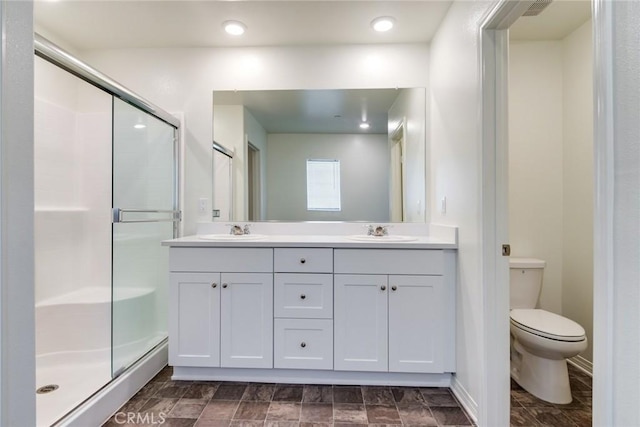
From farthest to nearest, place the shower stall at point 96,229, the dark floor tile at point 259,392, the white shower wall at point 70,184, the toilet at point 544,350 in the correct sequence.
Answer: the white shower wall at point 70,184 → the shower stall at point 96,229 → the dark floor tile at point 259,392 → the toilet at point 544,350

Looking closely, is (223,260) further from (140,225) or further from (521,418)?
(521,418)

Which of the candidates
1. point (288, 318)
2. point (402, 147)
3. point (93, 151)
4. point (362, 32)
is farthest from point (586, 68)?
point (93, 151)

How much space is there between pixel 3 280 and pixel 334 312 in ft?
4.62

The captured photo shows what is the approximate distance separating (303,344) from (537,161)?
2.07 m

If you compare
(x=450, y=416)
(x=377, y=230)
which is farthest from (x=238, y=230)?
(x=450, y=416)

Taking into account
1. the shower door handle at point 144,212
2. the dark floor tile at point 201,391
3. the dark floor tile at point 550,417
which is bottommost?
the dark floor tile at point 550,417

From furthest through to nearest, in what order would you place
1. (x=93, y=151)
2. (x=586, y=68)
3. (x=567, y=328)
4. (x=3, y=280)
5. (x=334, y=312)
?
(x=93, y=151)
(x=586, y=68)
(x=334, y=312)
(x=567, y=328)
(x=3, y=280)

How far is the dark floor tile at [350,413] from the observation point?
1.49 m

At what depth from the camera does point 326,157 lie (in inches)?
91.0

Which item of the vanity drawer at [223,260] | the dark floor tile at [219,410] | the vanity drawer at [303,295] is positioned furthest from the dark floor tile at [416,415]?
the vanity drawer at [223,260]

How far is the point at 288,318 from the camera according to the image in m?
1.77

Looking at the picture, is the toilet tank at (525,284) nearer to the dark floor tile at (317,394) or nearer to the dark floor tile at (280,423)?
the dark floor tile at (317,394)

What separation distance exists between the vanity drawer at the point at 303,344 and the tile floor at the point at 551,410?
1008 mm

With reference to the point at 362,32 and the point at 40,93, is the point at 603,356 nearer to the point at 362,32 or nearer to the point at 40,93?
the point at 362,32
